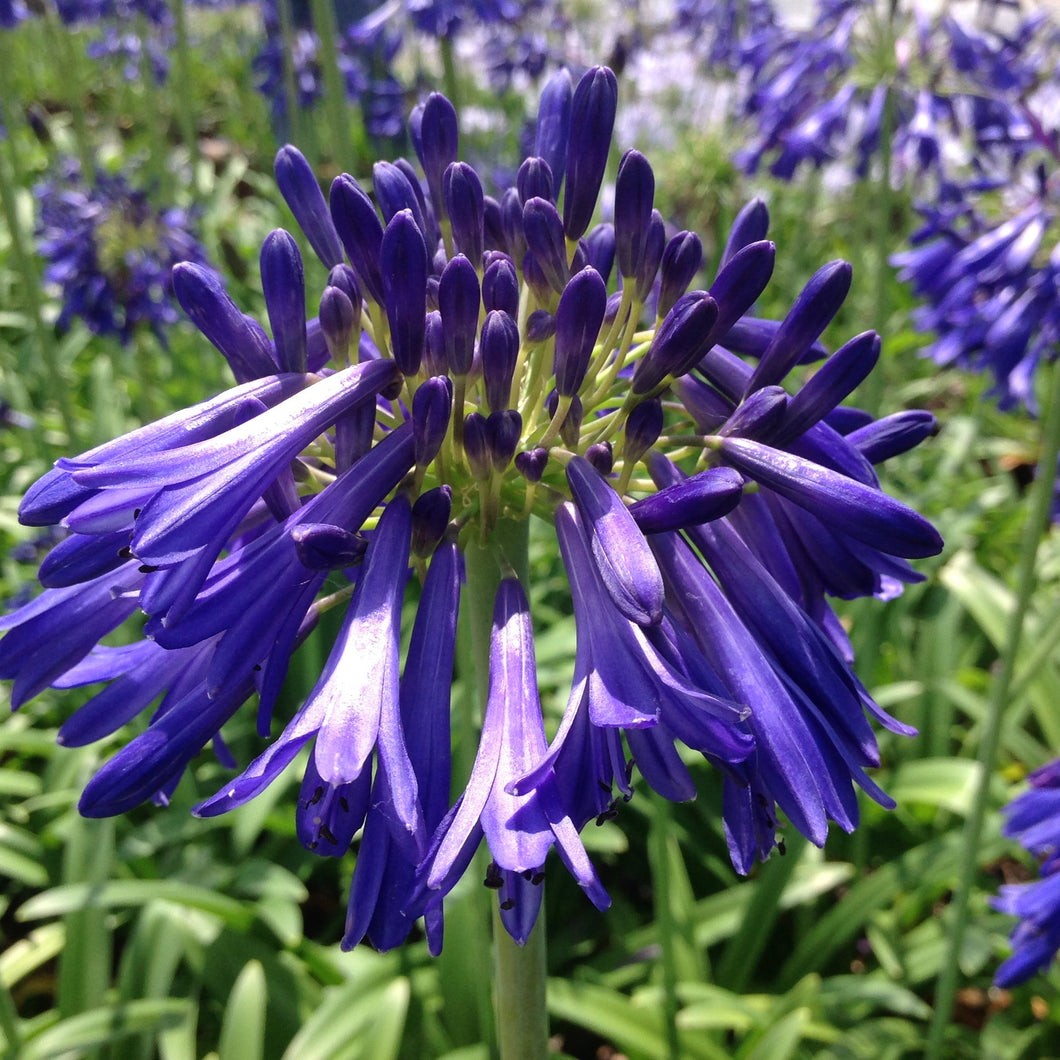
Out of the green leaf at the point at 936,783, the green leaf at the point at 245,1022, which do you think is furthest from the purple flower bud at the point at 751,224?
the green leaf at the point at 936,783

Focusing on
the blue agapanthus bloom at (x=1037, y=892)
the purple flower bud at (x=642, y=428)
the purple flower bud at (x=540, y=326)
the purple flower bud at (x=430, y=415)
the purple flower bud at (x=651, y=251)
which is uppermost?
the purple flower bud at (x=651, y=251)

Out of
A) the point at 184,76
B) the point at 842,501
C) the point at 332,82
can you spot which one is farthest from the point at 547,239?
the point at 184,76

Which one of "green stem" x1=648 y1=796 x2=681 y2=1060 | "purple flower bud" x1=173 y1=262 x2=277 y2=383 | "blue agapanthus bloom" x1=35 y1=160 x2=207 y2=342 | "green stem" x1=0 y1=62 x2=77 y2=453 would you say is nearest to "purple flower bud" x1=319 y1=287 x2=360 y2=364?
"purple flower bud" x1=173 y1=262 x2=277 y2=383

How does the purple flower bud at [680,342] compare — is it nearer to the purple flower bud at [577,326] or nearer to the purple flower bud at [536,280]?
the purple flower bud at [577,326]

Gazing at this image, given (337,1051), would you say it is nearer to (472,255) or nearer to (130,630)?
(130,630)

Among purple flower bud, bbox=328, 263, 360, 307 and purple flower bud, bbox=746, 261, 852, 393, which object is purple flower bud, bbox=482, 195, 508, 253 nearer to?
purple flower bud, bbox=328, 263, 360, 307

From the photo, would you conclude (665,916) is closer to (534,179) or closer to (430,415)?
(430,415)
